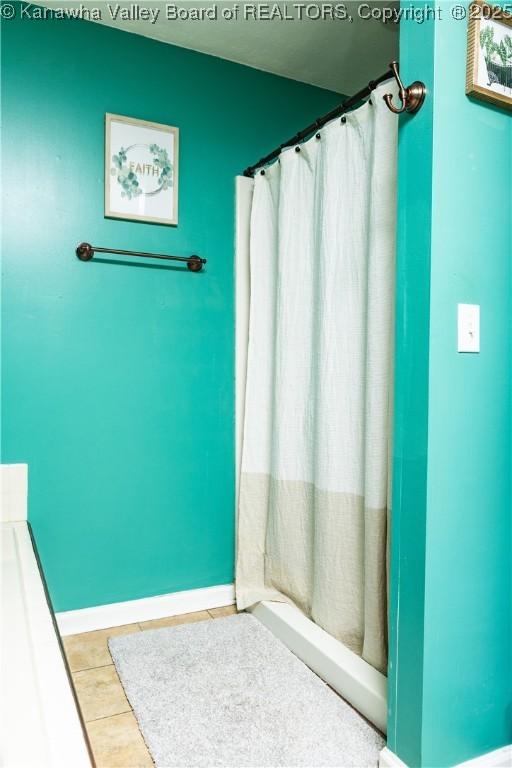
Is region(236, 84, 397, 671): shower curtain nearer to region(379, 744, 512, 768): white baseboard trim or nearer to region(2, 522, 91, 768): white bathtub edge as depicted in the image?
region(379, 744, 512, 768): white baseboard trim

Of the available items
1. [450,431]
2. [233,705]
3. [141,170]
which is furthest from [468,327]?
[141,170]

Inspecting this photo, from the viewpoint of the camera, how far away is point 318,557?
1.89 m

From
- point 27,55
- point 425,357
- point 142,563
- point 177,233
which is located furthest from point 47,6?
point 142,563

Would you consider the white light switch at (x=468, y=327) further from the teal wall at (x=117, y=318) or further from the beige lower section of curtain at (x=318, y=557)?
the teal wall at (x=117, y=318)

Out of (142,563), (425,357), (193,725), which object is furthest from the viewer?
(142,563)

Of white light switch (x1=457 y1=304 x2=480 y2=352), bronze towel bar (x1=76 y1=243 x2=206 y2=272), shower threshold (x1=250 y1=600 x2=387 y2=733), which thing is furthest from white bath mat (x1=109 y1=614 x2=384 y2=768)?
bronze towel bar (x1=76 y1=243 x2=206 y2=272)

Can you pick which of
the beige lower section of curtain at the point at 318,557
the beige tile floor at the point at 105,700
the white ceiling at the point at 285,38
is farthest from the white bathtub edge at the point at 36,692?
the white ceiling at the point at 285,38

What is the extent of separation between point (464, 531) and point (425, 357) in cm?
43

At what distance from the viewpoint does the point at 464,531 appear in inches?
52.4

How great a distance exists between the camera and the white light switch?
1.31 metres

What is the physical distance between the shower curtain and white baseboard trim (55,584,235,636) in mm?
138

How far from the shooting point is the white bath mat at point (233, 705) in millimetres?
1436

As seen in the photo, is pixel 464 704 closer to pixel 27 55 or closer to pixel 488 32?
pixel 488 32

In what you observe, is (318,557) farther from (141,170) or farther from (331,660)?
(141,170)
